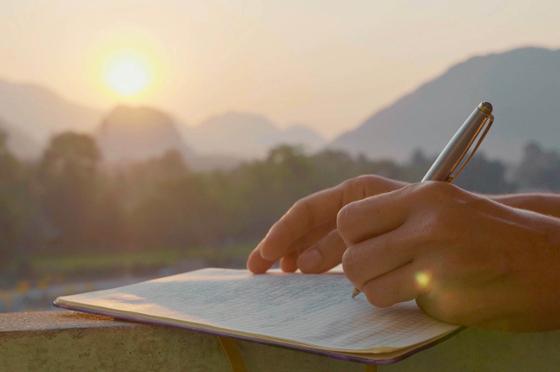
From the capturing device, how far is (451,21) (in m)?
4.09

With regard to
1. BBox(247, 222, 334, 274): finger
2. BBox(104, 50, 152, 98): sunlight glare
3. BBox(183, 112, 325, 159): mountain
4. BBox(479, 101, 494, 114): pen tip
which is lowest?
BBox(247, 222, 334, 274): finger

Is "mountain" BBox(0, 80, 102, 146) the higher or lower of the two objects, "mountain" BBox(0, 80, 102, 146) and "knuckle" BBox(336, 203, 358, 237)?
the higher

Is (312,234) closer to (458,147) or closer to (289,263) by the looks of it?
(289,263)

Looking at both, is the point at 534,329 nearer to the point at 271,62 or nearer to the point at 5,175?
the point at 5,175

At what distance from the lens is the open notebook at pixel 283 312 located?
322 millimetres

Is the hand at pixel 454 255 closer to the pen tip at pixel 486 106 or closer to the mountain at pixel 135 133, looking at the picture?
the pen tip at pixel 486 106

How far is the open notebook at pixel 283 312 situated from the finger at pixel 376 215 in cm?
5

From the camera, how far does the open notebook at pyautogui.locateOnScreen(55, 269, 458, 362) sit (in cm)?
32

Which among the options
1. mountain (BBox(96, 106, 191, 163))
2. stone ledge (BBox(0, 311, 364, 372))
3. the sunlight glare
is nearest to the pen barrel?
stone ledge (BBox(0, 311, 364, 372))

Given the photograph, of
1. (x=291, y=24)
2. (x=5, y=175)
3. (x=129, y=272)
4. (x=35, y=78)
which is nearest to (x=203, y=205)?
(x=129, y=272)

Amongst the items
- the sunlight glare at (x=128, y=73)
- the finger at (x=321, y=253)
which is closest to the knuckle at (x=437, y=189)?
the finger at (x=321, y=253)

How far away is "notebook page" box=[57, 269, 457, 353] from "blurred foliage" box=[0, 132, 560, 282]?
7.36 feet

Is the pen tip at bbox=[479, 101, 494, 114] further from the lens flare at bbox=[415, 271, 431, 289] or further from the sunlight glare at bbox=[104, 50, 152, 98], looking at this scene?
the sunlight glare at bbox=[104, 50, 152, 98]

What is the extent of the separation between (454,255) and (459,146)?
0.10 metres
